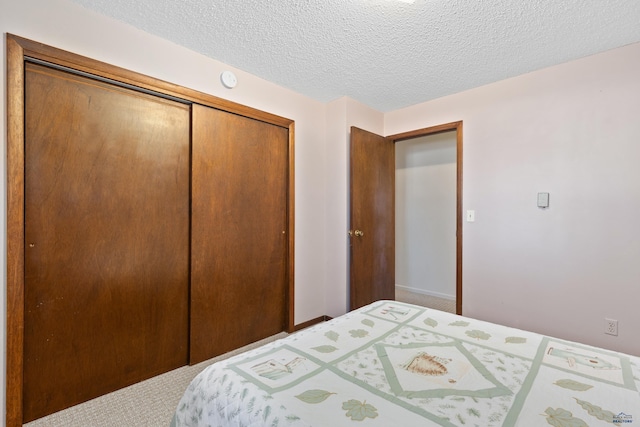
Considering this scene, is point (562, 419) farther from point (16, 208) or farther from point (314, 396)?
point (16, 208)

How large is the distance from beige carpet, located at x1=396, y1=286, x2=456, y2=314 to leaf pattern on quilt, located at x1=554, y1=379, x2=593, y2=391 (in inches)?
101

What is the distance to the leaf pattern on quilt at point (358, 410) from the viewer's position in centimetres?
83


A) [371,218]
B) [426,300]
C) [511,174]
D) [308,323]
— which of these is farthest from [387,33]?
[426,300]

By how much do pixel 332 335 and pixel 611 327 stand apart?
2.17 meters

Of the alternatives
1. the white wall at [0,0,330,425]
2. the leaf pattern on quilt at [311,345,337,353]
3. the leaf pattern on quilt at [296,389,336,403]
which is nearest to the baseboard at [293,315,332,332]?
the white wall at [0,0,330,425]

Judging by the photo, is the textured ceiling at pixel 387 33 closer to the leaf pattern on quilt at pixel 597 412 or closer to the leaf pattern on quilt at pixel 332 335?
the leaf pattern on quilt at pixel 332 335

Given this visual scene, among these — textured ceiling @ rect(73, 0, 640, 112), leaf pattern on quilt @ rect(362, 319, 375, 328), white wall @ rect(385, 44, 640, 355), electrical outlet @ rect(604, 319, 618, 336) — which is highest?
textured ceiling @ rect(73, 0, 640, 112)

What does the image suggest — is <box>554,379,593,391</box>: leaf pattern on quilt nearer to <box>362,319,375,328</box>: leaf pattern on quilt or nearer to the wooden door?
<box>362,319,375,328</box>: leaf pattern on quilt

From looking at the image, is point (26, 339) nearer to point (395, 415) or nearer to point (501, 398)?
point (395, 415)

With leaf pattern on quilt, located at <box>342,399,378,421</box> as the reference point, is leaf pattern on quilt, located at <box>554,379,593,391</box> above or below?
above

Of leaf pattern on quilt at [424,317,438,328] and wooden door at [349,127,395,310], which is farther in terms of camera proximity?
wooden door at [349,127,395,310]

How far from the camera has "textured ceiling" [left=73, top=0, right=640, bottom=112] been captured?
66.0 inches

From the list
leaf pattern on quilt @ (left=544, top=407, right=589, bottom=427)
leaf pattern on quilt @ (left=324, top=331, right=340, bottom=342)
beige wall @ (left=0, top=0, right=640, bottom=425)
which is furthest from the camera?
beige wall @ (left=0, top=0, right=640, bottom=425)

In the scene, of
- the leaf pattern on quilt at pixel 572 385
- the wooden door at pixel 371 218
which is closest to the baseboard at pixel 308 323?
the wooden door at pixel 371 218
